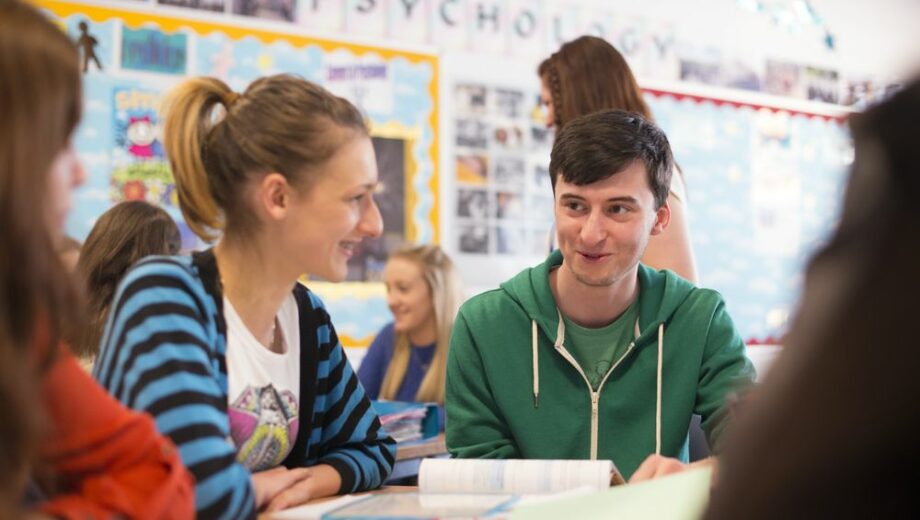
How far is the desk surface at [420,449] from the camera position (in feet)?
8.11

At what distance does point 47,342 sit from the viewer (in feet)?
2.88

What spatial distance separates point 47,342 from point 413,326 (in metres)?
2.87

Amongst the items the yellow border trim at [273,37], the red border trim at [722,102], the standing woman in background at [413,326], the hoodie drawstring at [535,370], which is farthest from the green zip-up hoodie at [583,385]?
the red border trim at [722,102]

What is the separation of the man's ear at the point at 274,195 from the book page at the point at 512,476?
16.8 inches

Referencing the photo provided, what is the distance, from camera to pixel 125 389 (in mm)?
1206

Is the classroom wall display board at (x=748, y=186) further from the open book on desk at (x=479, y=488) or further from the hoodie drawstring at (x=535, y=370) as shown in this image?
the open book on desk at (x=479, y=488)

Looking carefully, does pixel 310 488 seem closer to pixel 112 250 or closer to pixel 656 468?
pixel 656 468

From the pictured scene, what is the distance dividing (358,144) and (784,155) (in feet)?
13.6

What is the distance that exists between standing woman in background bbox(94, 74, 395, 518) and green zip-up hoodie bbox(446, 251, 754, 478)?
343 millimetres

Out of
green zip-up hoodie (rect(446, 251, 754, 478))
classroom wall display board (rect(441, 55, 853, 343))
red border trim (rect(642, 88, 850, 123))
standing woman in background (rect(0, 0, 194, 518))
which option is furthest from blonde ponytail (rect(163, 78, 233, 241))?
red border trim (rect(642, 88, 850, 123))

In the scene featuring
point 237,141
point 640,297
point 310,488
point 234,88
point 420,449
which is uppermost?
point 234,88

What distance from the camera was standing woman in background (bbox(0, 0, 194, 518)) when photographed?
782 mm

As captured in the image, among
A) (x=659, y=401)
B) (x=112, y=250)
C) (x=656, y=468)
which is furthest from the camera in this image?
(x=112, y=250)

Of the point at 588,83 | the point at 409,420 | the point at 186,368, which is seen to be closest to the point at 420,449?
the point at 409,420
